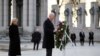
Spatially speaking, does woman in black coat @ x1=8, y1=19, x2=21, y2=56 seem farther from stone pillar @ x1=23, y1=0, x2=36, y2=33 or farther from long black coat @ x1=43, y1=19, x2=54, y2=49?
stone pillar @ x1=23, y1=0, x2=36, y2=33

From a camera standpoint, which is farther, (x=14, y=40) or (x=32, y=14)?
(x=32, y=14)

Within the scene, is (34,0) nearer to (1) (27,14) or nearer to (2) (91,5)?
(1) (27,14)

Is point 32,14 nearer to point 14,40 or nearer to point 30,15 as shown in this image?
point 30,15

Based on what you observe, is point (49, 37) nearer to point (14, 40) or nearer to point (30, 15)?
point (14, 40)

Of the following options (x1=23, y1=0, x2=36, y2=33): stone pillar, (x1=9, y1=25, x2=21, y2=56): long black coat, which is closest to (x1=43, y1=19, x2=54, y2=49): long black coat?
(x1=9, y1=25, x2=21, y2=56): long black coat

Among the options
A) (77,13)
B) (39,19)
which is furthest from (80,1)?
(39,19)

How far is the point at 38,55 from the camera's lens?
2533 cm

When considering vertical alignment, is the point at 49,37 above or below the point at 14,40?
above

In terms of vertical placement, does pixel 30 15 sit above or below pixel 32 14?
below

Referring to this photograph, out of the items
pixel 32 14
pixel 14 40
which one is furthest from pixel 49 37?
pixel 32 14

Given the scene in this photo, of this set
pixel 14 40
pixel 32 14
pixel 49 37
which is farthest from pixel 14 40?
pixel 32 14

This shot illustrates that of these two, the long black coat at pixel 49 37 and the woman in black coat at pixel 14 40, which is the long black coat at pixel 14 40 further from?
the long black coat at pixel 49 37

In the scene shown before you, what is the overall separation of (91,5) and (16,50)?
47711 mm

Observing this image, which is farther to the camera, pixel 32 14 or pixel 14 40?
pixel 32 14
